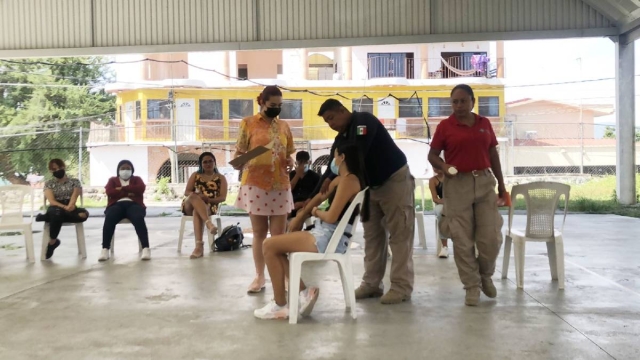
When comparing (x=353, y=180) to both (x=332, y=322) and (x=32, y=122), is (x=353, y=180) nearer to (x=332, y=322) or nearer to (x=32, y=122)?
(x=332, y=322)

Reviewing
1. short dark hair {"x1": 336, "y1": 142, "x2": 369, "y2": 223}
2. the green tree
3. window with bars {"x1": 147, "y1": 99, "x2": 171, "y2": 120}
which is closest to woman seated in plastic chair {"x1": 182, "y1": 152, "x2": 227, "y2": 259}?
short dark hair {"x1": 336, "y1": 142, "x2": 369, "y2": 223}

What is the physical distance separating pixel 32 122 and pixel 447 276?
843 inches

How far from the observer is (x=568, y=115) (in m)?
25.9

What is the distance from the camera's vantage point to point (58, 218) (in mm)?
6035

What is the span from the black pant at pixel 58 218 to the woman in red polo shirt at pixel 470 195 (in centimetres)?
396

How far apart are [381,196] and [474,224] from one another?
2.10 feet

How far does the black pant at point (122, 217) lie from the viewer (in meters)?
5.90

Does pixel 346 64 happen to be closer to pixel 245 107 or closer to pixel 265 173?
pixel 245 107

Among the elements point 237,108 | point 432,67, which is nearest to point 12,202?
point 237,108

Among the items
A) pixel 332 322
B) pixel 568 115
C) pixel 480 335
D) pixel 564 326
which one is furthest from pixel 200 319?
pixel 568 115

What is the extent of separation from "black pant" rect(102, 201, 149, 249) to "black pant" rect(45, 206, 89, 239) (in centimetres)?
41

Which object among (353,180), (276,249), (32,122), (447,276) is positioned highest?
(32,122)

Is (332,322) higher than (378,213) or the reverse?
the reverse

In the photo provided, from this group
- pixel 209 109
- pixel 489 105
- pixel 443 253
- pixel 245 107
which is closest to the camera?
pixel 443 253
